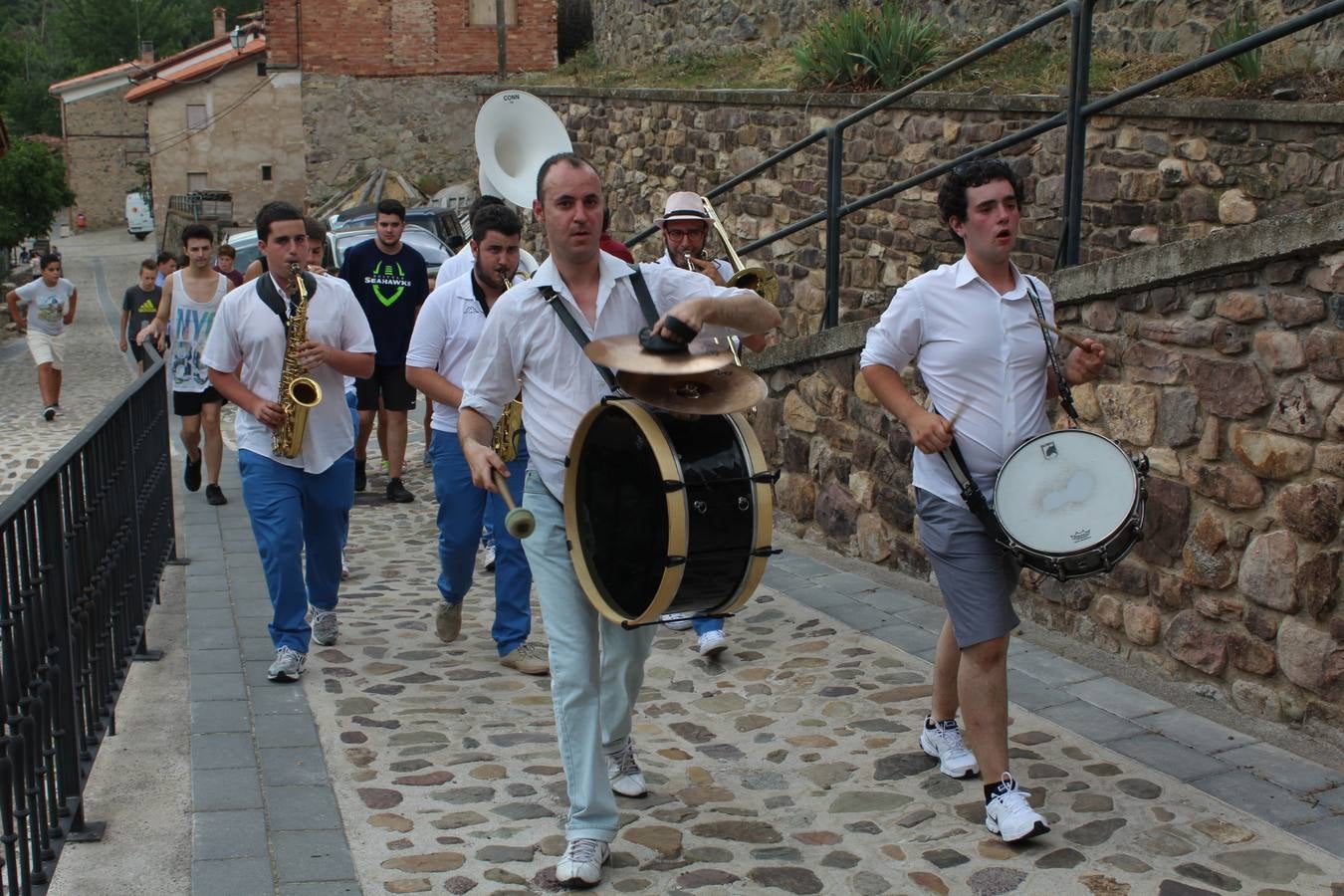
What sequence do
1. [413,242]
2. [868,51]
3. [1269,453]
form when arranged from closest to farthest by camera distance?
[1269,453] < [868,51] < [413,242]

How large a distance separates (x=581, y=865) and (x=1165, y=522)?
2.77 m

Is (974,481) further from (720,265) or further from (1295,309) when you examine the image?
(720,265)

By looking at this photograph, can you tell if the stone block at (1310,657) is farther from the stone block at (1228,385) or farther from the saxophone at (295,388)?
the saxophone at (295,388)

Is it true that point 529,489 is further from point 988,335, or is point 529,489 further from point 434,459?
point 434,459

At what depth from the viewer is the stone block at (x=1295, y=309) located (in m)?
5.02

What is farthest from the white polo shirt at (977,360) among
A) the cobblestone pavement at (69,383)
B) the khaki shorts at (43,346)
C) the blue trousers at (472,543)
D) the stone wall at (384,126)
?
the stone wall at (384,126)

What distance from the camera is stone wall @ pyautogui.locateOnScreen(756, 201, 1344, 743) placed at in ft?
16.4

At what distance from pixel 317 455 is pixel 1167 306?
3462 millimetres

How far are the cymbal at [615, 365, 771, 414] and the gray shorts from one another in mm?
815

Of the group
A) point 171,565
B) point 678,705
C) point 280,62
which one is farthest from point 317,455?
point 280,62

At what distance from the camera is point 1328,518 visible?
4980 mm

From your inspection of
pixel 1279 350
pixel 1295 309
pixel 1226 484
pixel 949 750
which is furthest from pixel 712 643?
pixel 1295 309

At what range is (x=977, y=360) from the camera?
4496 millimetres

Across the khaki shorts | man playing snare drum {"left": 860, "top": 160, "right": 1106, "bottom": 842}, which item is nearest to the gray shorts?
man playing snare drum {"left": 860, "top": 160, "right": 1106, "bottom": 842}
